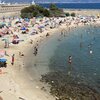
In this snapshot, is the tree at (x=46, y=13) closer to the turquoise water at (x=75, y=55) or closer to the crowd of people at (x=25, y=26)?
the crowd of people at (x=25, y=26)

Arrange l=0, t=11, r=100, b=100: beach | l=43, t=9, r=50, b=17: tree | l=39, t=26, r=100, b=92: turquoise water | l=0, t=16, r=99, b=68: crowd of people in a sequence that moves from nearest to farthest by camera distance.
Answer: l=0, t=11, r=100, b=100: beach
l=39, t=26, r=100, b=92: turquoise water
l=0, t=16, r=99, b=68: crowd of people
l=43, t=9, r=50, b=17: tree

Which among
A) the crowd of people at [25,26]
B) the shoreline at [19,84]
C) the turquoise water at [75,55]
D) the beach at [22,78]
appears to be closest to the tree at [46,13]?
the crowd of people at [25,26]

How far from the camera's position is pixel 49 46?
65438 millimetres

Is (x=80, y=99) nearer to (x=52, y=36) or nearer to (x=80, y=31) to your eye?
(x=52, y=36)

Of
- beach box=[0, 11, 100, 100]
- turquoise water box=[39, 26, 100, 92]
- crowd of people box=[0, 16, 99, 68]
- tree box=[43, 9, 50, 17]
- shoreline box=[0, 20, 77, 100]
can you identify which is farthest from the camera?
tree box=[43, 9, 50, 17]

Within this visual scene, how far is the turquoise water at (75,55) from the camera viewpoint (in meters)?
43.0

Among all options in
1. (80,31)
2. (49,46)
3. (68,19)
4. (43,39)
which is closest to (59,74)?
(49,46)

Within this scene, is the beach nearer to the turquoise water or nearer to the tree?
the turquoise water

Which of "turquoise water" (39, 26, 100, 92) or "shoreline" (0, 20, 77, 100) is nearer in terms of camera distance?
"shoreline" (0, 20, 77, 100)

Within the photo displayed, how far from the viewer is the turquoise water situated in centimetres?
4303

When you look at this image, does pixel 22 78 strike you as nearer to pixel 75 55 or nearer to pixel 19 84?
pixel 19 84

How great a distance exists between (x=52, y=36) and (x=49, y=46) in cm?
1445

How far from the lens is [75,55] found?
5762 centimetres

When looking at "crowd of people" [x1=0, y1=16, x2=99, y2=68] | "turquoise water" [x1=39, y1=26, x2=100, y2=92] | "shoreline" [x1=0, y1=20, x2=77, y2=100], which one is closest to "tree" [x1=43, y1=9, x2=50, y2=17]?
"crowd of people" [x1=0, y1=16, x2=99, y2=68]
